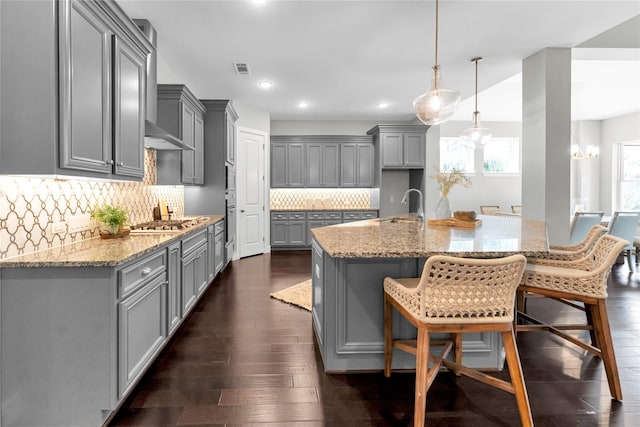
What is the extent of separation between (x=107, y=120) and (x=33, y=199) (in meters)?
0.61

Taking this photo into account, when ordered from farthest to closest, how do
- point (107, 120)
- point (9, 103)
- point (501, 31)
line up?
point (501, 31) < point (107, 120) < point (9, 103)

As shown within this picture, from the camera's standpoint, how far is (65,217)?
2369mm

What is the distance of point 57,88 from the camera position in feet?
5.95

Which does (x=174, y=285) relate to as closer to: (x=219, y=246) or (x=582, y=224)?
(x=219, y=246)

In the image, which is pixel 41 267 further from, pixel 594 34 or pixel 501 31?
pixel 594 34

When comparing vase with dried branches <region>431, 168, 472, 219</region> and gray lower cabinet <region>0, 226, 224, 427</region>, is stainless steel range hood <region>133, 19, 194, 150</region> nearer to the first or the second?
gray lower cabinet <region>0, 226, 224, 427</region>

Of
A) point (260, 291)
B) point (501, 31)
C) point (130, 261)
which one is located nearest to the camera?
point (130, 261)

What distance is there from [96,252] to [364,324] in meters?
1.67

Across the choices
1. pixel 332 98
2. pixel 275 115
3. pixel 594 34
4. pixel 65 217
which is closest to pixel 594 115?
pixel 594 34

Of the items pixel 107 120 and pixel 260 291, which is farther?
pixel 260 291

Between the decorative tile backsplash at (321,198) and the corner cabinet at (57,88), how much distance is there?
234 inches

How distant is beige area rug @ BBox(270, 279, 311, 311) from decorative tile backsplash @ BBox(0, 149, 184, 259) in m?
1.89

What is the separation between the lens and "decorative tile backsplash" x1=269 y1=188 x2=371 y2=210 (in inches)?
324

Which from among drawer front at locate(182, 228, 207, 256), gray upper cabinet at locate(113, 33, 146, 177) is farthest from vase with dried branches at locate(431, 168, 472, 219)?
gray upper cabinet at locate(113, 33, 146, 177)
